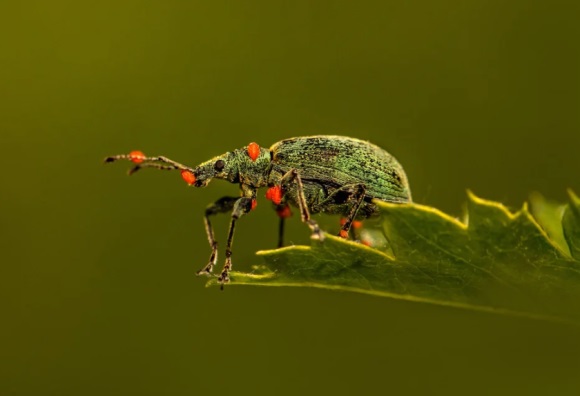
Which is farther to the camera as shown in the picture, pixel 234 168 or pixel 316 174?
pixel 234 168

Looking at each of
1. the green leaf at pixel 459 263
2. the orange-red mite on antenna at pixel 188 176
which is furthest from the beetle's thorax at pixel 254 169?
the green leaf at pixel 459 263

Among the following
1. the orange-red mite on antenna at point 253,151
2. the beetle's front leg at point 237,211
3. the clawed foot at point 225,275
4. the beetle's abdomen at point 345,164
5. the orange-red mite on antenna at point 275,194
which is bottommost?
the clawed foot at point 225,275

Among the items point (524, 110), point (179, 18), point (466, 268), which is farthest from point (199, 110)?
point (466, 268)

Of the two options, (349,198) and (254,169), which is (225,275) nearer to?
(349,198)

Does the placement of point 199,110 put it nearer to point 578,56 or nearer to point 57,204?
point 57,204

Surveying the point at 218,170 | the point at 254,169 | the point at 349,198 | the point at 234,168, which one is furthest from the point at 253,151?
the point at 349,198

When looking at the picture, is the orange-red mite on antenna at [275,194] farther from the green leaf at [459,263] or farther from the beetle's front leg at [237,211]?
the green leaf at [459,263]

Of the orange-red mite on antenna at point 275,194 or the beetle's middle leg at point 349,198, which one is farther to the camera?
the orange-red mite on antenna at point 275,194

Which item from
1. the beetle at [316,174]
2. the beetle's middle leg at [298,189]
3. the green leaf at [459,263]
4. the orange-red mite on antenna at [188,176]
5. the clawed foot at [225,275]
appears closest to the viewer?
the green leaf at [459,263]
